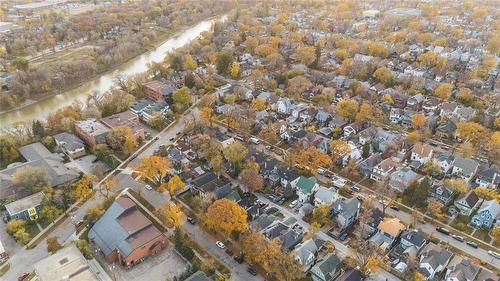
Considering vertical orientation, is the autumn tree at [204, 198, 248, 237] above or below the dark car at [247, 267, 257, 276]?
above

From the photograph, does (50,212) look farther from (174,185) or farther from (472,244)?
(472,244)

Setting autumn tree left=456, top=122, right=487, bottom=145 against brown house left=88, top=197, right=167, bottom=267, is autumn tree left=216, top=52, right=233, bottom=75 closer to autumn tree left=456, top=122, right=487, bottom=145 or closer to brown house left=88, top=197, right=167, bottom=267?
autumn tree left=456, top=122, right=487, bottom=145

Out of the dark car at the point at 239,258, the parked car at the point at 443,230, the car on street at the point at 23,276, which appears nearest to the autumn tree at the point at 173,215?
the dark car at the point at 239,258

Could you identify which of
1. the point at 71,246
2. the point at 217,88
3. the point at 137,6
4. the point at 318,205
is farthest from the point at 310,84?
the point at 137,6

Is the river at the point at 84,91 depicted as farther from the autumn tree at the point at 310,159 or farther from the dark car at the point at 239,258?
the dark car at the point at 239,258

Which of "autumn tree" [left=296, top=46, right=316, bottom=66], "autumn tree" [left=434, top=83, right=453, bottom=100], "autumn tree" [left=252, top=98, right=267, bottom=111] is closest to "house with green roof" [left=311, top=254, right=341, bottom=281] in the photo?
"autumn tree" [left=252, top=98, right=267, bottom=111]

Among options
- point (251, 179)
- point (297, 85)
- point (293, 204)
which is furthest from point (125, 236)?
point (297, 85)
